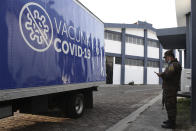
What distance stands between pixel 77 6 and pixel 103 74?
3658 millimetres

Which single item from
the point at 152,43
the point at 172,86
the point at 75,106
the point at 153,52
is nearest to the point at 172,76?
the point at 172,86

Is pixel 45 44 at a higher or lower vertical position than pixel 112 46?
lower

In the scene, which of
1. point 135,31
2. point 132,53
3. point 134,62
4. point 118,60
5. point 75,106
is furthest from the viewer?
point 135,31

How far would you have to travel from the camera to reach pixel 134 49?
124 ft

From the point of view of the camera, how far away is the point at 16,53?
13.5 ft

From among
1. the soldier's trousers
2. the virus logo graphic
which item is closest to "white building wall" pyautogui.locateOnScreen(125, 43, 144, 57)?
the soldier's trousers

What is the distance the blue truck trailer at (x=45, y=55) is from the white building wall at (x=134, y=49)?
28617 millimetres

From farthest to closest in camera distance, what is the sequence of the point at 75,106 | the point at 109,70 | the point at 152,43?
1. the point at 152,43
2. the point at 109,70
3. the point at 75,106

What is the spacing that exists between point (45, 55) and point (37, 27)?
0.69 m

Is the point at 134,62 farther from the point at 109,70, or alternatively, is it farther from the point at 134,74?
the point at 109,70

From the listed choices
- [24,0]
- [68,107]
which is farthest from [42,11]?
[68,107]

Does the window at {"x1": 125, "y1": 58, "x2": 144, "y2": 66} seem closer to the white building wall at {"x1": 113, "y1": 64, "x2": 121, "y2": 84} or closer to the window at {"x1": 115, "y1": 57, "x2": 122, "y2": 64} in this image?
the window at {"x1": 115, "y1": 57, "x2": 122, "y2": 64}

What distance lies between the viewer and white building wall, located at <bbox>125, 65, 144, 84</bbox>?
3606cm

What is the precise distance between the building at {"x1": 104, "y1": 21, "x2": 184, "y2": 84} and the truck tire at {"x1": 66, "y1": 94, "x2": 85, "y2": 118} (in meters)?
25.8
